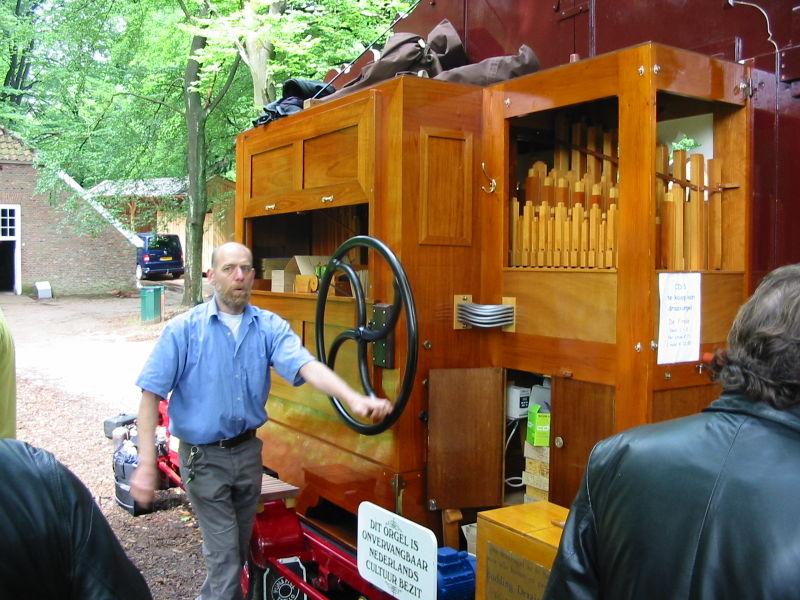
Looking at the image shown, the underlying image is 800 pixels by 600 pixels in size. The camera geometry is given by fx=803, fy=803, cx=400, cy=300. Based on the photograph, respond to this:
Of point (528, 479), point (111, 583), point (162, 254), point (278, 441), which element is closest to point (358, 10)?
point (278, 441)

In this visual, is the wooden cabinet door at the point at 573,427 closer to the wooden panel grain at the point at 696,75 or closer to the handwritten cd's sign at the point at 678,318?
the handwritten cd's sign at the point at 678,318

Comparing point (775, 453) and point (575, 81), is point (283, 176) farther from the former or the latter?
point (775, 453)

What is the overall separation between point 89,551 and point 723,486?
117 cm

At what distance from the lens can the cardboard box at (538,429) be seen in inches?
151

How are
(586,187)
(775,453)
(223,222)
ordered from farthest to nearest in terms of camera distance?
1. (223,222)
2. (586,187)
3. (775,453)

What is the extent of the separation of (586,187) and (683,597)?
2.58m

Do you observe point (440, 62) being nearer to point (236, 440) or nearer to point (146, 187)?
point (236, 440)

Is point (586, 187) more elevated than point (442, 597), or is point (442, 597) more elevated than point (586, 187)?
point (586, 187)

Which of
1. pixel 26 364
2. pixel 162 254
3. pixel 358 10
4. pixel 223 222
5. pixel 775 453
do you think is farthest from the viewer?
pixel 162 254

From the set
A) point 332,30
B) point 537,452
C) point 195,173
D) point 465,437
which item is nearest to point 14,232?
point 195,173

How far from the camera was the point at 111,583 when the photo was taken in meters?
1.56

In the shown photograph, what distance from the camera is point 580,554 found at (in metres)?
1.65

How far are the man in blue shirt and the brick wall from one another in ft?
79.6

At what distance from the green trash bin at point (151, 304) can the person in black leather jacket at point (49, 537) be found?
16411 mm
